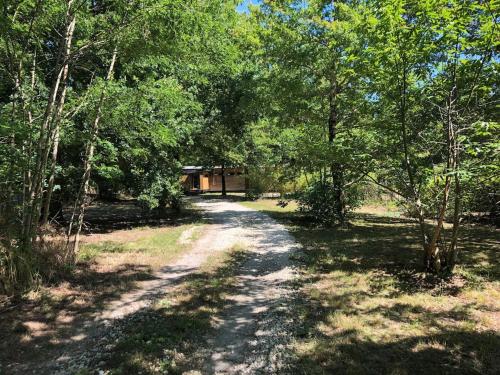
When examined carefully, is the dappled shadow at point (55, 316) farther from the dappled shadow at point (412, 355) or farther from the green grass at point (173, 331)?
the dappled shadow at point (412, 355)

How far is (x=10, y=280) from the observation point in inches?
218

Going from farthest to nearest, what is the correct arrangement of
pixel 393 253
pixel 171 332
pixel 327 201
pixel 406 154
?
1. pixel 327 201
2. pixel 393 253
3. pixel 406 154
4. pixel 171 332

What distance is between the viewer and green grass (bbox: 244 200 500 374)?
3.83 metres

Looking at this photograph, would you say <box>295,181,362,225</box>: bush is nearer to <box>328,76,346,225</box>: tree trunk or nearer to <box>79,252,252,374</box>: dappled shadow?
<box>328,76,346,225</box>: tree trunk

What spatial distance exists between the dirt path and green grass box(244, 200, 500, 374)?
0.35 meters

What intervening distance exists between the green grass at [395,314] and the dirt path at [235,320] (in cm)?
35

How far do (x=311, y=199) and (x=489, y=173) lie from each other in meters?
8.22

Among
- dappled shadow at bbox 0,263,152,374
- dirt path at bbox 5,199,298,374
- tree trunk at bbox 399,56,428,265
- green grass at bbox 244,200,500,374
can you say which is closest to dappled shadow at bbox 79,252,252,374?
dirt path at bbox 5,199,298,374

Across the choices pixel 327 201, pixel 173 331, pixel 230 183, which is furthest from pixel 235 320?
pixel 230 183

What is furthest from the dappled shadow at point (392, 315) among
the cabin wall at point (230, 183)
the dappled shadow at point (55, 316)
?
the cabin wall at point (230, 183)

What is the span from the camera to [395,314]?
16.6 ft

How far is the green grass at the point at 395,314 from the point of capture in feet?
12.6

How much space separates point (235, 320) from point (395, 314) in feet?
7.36

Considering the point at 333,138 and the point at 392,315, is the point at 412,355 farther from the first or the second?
the point at 333,138
